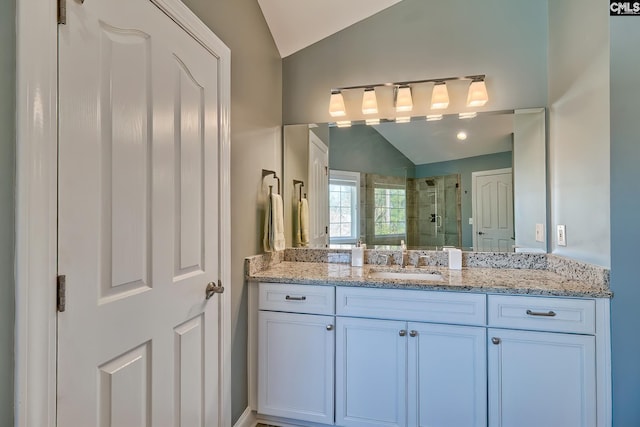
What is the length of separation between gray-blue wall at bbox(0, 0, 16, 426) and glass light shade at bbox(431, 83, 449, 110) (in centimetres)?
210

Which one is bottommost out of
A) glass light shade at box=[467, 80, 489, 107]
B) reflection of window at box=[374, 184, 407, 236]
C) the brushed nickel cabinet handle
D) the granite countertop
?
the brushed nickel cabinet handle

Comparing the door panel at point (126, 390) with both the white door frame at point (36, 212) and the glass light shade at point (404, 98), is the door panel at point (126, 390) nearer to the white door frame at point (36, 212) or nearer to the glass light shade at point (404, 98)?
the white door frame at point (36, 212)

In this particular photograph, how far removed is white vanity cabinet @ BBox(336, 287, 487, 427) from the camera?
64.8 inches

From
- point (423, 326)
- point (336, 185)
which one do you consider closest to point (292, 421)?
point (423, 326)

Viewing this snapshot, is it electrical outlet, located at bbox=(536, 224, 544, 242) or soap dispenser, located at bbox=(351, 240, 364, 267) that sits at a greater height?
electrical outlet, located at bbox=(536, 224, 544, 242)

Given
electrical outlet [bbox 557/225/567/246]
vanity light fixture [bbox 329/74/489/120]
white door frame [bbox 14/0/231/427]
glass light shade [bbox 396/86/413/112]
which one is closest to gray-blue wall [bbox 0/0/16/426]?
white door frame [bbox 14/0/231/427]

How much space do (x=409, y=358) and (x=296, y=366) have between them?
63 centimetres

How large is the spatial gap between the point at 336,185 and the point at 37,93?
187 centimetres

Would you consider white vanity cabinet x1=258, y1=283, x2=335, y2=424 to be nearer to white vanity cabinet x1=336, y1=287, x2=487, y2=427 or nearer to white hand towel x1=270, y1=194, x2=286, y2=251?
white vanity cabinet x1=336, y1=287, x2=487, y2=427

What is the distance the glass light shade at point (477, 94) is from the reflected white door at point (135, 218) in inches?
63.9

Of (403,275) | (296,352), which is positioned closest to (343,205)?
(403,275)

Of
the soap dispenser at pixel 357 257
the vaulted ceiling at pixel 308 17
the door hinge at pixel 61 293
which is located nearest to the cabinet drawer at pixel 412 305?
the soap dispenser at pixel 357 257

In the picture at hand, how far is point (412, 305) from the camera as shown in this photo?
1713mm

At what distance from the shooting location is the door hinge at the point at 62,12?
→ 2.76 feet
